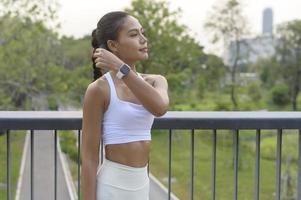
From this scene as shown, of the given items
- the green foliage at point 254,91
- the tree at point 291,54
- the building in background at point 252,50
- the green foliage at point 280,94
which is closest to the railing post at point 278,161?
the building in background at point 252,50

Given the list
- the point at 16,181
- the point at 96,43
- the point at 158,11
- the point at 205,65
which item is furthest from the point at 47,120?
the point at 205,65

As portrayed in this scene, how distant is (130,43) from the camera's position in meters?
1.57

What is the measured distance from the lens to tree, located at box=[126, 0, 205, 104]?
19.9m

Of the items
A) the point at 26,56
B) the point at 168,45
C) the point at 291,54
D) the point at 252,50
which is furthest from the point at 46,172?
the point at 291,54

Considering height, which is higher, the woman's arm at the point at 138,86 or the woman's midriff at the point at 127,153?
the woman's arm at the point at 138,86

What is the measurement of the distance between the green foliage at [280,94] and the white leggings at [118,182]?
26.8 m

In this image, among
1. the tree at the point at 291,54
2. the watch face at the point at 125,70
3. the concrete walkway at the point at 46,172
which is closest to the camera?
the watch face at the point at 125,70

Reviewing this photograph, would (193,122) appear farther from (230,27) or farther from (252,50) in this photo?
(252,50)

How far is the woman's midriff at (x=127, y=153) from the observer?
1.56 m

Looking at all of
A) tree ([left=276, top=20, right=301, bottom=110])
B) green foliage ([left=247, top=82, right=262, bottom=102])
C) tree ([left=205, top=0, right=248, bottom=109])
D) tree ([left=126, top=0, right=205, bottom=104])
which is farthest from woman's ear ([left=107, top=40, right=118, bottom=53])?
tree ([left=276, top=20, right=301, bottom=110])

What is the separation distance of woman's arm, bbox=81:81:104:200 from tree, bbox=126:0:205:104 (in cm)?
1689

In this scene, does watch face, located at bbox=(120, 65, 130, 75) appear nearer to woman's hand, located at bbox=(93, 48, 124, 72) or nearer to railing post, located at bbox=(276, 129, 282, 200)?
woman's hand, located at bbox=(93, 48, 124, 72)

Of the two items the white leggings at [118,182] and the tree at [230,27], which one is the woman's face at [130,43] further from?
the tree at [230,27]

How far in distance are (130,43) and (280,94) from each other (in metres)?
27.1
